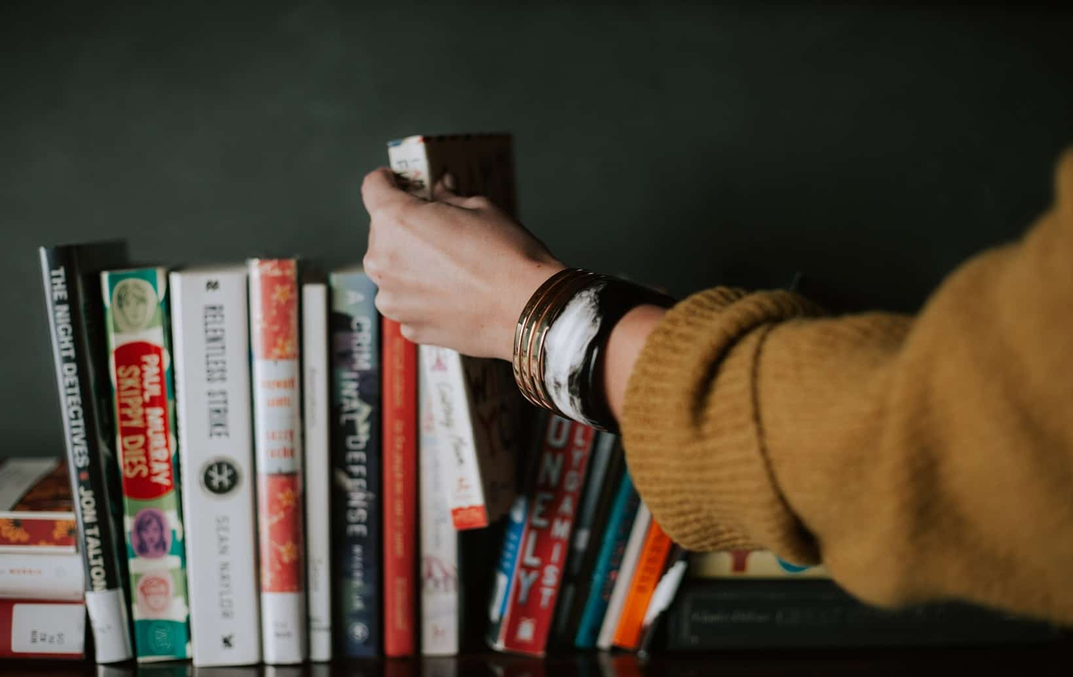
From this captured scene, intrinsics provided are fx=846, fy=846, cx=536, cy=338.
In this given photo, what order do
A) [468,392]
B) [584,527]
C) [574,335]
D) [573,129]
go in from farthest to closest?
[573,129]
[584,527]
[468,392]
[574,335]

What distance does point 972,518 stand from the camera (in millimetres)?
334

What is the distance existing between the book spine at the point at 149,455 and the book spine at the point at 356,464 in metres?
0.15

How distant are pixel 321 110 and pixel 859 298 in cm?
70

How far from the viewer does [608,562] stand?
846 mm

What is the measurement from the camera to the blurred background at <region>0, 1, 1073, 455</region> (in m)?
0.98

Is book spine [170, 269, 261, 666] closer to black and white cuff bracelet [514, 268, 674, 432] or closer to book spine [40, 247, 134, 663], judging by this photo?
book spine [40, 247, 134, 663]

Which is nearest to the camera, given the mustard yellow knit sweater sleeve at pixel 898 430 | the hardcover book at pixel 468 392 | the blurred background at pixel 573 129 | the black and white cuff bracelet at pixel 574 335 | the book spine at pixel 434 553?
the mustard yellow knit sweater sleeve at pixel 898 430

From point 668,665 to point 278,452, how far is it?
1.41ft

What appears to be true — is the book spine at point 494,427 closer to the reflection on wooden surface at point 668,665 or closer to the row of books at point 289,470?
the row of books at point 289,470

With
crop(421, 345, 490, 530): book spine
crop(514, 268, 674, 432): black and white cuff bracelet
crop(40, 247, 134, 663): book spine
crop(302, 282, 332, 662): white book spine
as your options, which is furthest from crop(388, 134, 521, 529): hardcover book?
crop(40, 247, 134, 663): book spine

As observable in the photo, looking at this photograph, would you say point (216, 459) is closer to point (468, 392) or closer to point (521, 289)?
point (468, 392)

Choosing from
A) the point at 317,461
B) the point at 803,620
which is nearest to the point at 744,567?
the point at 803,620

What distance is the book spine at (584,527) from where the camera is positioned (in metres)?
0.83

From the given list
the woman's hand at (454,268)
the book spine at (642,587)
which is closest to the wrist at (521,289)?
the woman's hand at (454,268)
